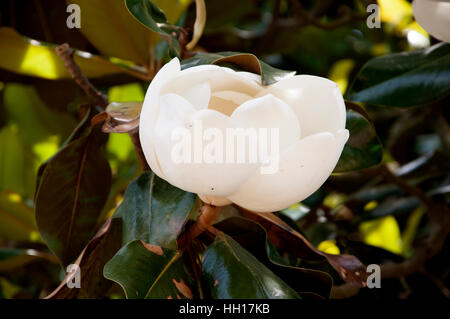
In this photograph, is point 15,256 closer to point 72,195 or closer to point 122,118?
point 72,195

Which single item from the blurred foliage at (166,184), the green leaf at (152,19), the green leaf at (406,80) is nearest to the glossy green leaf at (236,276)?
the blurred foliage at (166,184)

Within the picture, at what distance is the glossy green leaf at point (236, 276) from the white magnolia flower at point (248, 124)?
0.09 metres

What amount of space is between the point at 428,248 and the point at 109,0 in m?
0.69

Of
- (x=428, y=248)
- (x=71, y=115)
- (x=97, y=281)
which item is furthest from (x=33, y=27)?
(x=428, y=248)

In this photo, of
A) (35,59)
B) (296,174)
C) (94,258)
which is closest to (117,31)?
(35,59)

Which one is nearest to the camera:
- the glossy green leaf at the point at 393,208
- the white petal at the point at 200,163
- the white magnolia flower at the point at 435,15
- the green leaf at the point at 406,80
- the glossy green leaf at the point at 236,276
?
the white petal at the point at 200,163

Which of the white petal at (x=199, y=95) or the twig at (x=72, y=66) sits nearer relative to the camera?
the white petal at (x=199, y=95)

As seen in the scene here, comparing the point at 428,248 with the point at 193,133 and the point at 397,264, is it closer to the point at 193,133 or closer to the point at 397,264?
the point at 397,264

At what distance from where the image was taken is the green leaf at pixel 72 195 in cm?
81

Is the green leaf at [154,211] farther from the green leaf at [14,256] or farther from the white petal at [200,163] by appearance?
the green leaf at [14,256]

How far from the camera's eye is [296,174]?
1.80 feet

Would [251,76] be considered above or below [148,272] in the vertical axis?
above

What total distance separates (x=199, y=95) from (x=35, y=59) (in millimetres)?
460

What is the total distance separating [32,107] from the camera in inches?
51.3
